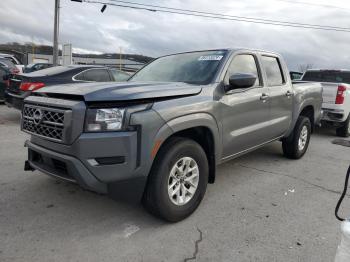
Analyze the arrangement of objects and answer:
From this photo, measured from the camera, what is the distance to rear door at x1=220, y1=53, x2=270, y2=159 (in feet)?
12.8

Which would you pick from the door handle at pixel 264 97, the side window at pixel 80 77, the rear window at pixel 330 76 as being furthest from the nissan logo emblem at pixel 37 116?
the rear window at pixel 330 76

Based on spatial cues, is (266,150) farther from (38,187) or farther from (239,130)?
(38,187)

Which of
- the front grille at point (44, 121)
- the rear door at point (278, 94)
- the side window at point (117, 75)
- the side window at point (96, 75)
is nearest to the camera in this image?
the front grille at point (44, 121)

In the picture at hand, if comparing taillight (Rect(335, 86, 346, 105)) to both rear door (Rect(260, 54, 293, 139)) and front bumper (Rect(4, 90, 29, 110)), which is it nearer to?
rear door (Rect(260, 54, 293, 139))

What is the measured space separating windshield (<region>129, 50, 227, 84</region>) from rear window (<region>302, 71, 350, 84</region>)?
247 inches

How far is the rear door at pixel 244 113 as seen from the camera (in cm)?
391

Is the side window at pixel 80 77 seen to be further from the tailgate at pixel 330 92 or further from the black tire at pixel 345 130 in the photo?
the black tire at pixel 345 130

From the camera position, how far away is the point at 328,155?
260 inches

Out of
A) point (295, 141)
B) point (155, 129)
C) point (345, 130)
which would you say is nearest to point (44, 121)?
point (155, 129)

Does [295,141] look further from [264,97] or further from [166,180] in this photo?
[166,180]

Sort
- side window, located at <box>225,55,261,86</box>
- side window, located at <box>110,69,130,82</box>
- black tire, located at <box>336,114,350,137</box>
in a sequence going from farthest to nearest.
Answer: black tire, located at <box>336,114,350,137</box> → side window, located at <box>110,69,130,82</box> → side window, located at <box>225,55,261,86</box>

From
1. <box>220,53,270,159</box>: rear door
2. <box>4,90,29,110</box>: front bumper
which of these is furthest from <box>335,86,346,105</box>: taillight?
<box>4,90,29,110</box>: front bumper

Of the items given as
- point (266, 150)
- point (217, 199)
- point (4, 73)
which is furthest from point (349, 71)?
point (4, 73)

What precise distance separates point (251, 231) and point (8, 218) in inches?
95.0
